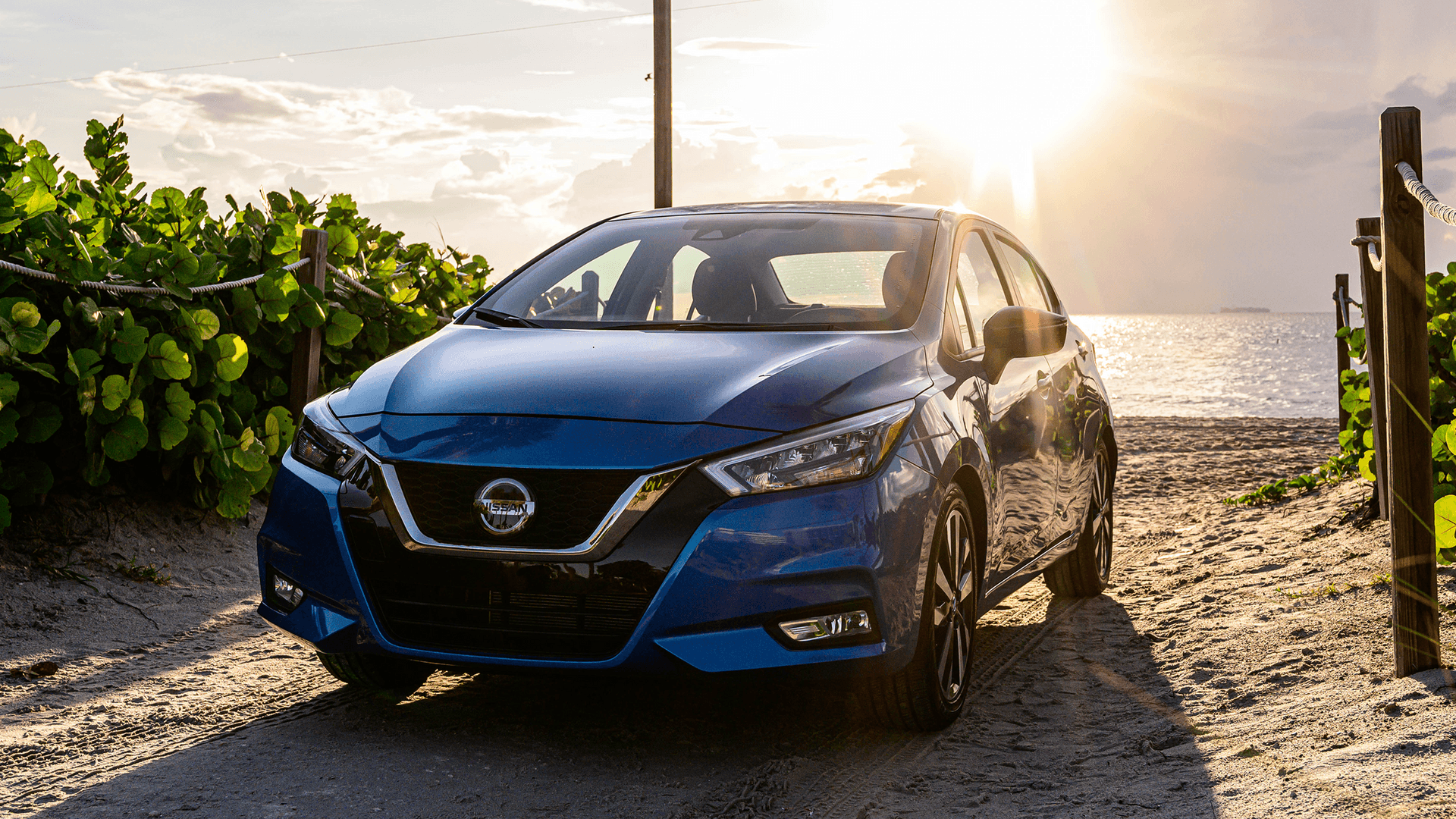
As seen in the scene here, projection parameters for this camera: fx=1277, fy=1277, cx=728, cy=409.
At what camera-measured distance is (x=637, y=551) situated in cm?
322

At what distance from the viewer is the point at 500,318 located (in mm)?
4504

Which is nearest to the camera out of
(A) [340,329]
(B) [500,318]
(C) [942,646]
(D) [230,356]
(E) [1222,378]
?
(C) [942,646]

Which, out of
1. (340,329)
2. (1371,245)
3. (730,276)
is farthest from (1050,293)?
(340,329)

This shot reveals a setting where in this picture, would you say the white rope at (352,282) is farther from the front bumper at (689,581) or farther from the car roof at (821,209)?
the front bumper at (689,581)

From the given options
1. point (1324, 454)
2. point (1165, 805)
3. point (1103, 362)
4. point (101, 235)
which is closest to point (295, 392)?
point (101, 235)

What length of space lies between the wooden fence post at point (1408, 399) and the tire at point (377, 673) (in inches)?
120

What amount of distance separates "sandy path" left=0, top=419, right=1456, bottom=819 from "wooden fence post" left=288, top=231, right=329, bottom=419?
55.3 inches

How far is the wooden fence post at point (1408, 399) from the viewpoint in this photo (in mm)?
3871

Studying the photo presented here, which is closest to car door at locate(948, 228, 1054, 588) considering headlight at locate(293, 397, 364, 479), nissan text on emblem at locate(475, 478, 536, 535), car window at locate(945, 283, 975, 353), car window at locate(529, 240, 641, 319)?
car window at locate(945, 283, 975, 353)

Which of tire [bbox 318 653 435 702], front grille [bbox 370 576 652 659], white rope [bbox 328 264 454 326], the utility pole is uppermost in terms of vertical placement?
the utility pole

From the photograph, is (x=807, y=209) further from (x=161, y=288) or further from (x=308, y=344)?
(x=308, y=344)

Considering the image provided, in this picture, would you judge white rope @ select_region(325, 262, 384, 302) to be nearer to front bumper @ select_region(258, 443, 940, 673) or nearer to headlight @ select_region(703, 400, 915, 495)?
front bumper @ select_region(258, 443, 940, 673)

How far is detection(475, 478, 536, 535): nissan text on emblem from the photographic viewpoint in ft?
10.7

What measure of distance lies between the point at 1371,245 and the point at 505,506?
4.62m
